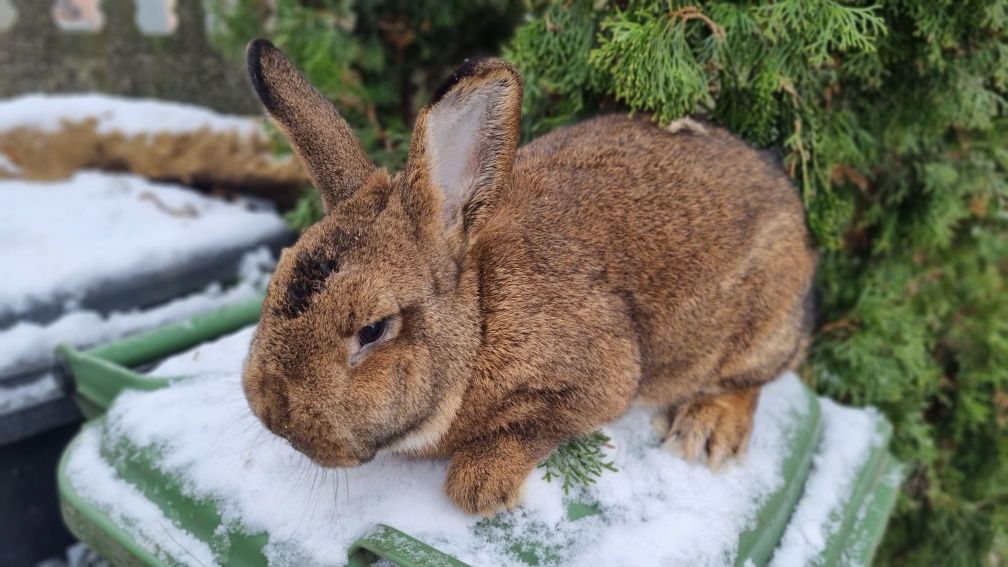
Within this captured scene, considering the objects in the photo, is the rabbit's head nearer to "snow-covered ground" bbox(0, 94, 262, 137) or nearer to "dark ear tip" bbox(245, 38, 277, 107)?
"dark ear tip" bbox(245, 38, 277, 107)

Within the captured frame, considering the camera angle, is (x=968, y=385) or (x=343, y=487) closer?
(x=343, y=487)

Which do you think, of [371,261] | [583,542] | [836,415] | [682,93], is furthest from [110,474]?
[836,415]

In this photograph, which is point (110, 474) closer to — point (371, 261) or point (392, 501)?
point (392, 501)

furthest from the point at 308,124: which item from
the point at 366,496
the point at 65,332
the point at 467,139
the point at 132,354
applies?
the point at 65,332

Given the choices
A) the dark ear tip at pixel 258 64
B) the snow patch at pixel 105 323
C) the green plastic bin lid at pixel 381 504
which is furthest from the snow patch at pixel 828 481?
the snow patch at pixel 105 323

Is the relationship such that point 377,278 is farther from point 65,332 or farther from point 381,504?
point 65,332

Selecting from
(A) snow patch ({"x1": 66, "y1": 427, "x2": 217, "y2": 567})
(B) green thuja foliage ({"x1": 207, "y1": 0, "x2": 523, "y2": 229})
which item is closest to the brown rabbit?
(A) snow patch ({"x1": 66, "y1": 427, "x2": 217, "y2": 567})
